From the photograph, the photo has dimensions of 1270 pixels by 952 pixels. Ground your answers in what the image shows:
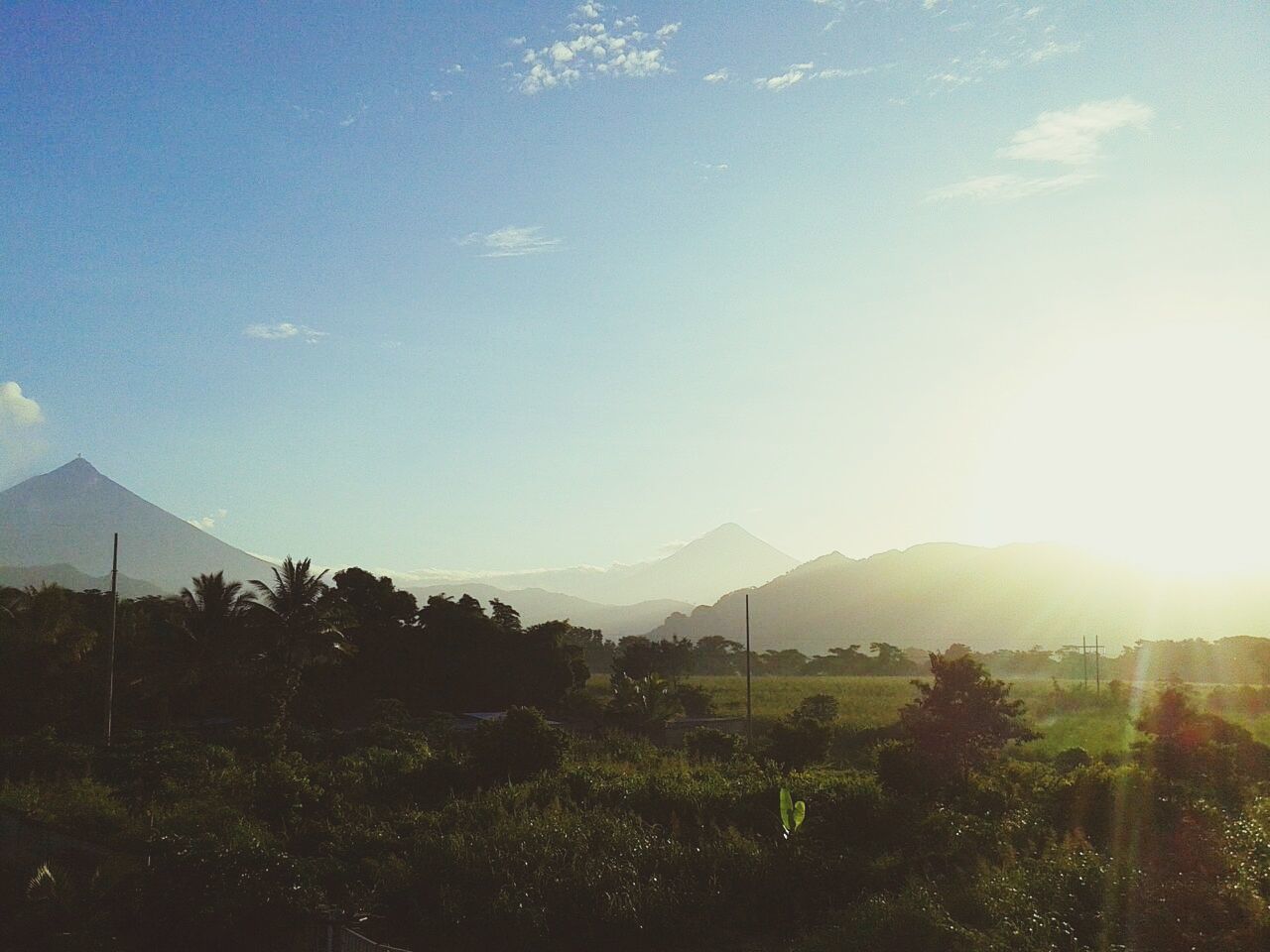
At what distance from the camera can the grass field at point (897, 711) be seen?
130 feet

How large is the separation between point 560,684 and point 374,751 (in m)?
24.4

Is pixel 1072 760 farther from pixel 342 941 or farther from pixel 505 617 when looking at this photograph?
pixel 505 617

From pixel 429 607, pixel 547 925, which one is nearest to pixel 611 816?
pixel 547 925

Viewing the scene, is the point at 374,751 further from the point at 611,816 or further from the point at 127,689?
the point at 127,689

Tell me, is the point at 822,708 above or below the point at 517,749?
below

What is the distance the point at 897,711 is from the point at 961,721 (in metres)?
19.7

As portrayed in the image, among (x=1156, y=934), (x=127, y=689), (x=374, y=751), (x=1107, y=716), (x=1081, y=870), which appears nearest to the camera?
(x=1156, y=934)

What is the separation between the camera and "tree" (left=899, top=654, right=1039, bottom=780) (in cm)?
2458

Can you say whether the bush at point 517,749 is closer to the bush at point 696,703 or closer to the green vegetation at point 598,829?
the green vegetation at point 598,829

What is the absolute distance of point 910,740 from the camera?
2541cm

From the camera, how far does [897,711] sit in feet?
145

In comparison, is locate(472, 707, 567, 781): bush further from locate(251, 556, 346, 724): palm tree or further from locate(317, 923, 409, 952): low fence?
Answer: locate(251, 556, 346, 724): palm tree

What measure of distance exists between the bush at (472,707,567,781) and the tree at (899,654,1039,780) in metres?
8.99

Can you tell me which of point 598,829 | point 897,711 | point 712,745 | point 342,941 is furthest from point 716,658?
point 342,941
